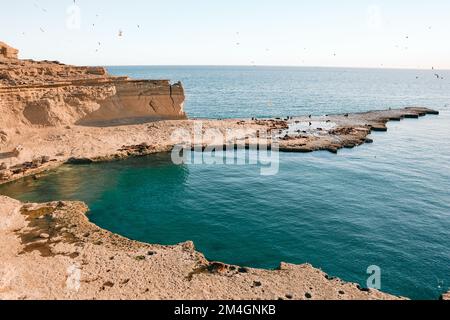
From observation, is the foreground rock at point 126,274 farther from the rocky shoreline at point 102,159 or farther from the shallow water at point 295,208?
the shallow water at point 295,208

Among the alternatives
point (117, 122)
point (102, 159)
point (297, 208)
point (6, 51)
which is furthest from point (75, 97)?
point (297, 208)

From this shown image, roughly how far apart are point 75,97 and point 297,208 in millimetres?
47055

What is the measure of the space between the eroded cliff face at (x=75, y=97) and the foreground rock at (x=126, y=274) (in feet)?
107

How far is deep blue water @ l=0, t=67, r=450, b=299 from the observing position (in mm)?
31328

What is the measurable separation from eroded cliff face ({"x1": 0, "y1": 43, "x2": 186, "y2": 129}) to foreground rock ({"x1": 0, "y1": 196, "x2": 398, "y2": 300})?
3259 cm

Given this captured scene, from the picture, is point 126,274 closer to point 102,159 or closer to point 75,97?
point 102,159

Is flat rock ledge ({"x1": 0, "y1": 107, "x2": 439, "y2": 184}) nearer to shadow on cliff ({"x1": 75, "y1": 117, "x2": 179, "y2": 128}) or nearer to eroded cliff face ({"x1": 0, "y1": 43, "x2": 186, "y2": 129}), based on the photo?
shadow on cliff ({"x1": 75, "y1": 117, "x2": 179, "y2": 128})

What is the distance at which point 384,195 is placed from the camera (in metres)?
45.8

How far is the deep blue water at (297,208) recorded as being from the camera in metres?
31.3

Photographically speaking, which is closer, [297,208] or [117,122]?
[297,208]

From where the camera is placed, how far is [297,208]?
1625 inches

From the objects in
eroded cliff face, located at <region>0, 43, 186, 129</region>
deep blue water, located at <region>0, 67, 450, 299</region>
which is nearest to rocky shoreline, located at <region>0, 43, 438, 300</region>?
eroded cliff face, located at <region>0, 43, 186, 129</region>
